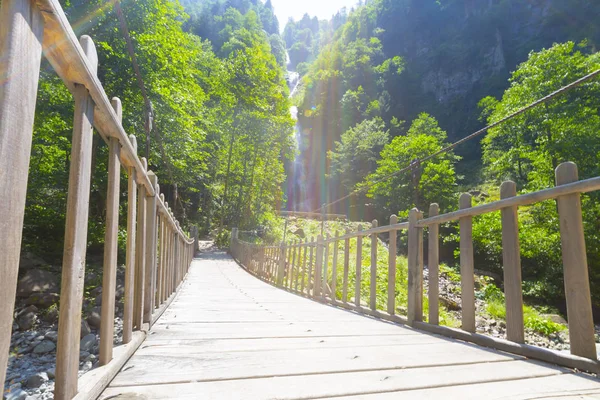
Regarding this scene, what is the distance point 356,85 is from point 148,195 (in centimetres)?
5188

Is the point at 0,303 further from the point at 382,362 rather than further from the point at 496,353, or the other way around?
the point at 496,353

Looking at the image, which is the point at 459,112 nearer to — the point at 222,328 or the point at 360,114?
the point at 360,114

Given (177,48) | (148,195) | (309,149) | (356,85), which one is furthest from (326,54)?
(148,195)

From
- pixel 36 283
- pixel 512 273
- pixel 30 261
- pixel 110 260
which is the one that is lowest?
pixel 36 283

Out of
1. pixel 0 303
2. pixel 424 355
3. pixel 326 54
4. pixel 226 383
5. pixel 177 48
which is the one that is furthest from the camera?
pixel 326 54

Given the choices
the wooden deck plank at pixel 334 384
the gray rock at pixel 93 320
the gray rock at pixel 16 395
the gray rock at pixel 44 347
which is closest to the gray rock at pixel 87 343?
the gray rock at pixel 16 395

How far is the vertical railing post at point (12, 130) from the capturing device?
0.57 metres

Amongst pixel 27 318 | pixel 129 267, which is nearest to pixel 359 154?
pixel 27 318

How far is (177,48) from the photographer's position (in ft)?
35.6

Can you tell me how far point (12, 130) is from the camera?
0.59m

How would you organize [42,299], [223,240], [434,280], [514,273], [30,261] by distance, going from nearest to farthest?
[514,273] < [434,280] < [42,299] < [30,261] < [223,240]

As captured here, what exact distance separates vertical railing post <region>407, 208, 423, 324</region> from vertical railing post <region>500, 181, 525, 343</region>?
2.35ft

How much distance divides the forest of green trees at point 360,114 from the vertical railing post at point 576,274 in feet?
22.2

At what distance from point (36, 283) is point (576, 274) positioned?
29.4 ft
